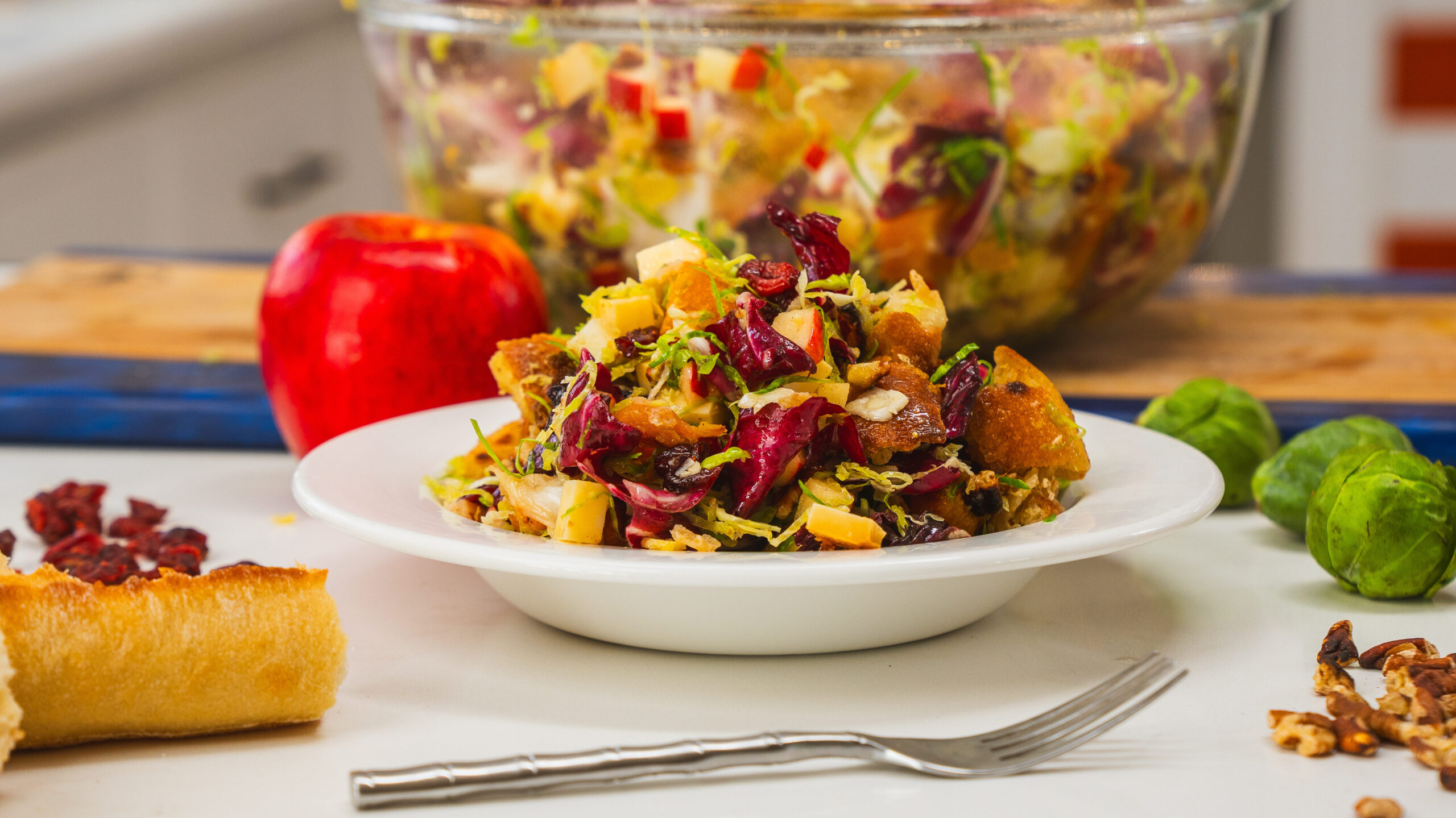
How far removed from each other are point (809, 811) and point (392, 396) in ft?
2.83

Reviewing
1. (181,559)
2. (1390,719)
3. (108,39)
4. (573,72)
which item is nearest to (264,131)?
(108,39)

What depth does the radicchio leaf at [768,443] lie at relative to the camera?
1.05m

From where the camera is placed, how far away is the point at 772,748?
2.87 ft

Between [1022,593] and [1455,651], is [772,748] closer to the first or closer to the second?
[1022,593]

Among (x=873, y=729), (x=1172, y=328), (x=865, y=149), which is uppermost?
(x=865, y=149)

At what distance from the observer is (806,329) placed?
110 centimetres

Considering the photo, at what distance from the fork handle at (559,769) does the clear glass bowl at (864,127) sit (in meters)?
0.88

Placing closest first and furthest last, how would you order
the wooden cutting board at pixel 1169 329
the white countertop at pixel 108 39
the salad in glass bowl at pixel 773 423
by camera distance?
the salad in glass bowl at pixel 773 423
the wooden cutting board at pixel 1169 329
the white countertop at pixel 108 39

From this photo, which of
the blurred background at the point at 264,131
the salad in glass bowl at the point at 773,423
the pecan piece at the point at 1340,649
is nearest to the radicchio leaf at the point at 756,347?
the salad in glass bowl at the point at 773,423

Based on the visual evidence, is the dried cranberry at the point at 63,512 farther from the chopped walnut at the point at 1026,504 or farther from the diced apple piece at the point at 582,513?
the chopped walnut at the point at 1026,504

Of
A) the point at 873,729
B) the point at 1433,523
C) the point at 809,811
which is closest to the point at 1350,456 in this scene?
the point at 1433,523

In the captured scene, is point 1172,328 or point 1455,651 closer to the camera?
point 1455,651

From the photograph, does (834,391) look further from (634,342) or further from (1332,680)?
(1332,680)

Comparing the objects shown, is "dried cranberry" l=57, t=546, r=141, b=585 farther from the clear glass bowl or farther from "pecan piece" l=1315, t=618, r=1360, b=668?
"pecan piece" l=1315, t=618, r=1360, b=668
